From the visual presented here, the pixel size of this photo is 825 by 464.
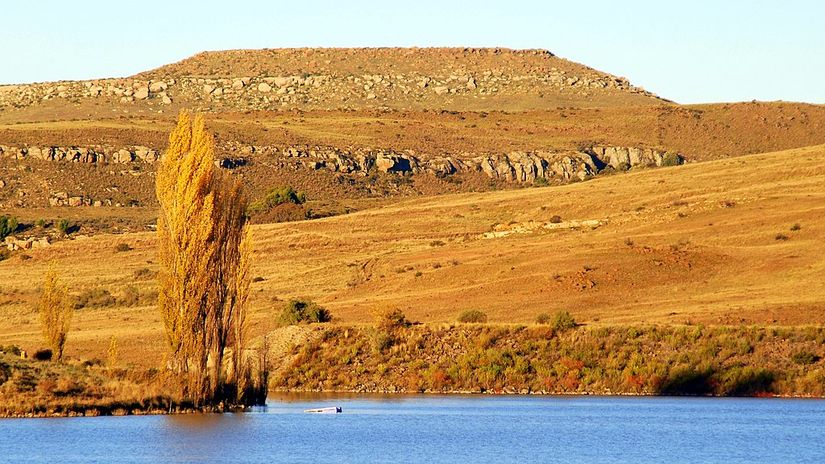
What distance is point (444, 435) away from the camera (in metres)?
37.5

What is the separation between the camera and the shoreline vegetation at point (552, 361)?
53.7 metres

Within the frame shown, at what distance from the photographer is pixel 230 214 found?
142 feet

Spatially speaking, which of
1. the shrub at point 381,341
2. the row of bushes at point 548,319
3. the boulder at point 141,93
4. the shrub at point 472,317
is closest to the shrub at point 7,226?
the row of bushes at point 548,319

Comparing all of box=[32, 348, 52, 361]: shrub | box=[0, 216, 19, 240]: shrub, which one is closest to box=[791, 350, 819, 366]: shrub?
box=[32, 348, 52, 361]: shrub

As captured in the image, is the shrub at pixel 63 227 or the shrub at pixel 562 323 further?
the shrub at pixel 63 227

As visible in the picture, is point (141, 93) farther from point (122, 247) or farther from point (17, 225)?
point (122, 247)

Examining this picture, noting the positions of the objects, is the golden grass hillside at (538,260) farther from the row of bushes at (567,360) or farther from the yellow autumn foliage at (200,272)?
the yellow autumn foliage at (200,272)

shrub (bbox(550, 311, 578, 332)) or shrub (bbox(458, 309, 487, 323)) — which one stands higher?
shrub (bbox(550, 311, 578, 332))

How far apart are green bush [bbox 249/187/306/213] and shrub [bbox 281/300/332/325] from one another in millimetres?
40706

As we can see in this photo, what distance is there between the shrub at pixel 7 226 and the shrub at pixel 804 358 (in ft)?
197

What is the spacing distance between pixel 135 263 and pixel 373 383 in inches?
1369

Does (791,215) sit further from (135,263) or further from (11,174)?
(11,174)

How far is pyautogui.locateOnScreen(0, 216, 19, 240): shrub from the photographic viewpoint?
100188 millimetres

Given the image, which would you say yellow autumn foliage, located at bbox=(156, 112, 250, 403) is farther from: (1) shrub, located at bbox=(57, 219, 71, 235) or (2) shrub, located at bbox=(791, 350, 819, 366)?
(1) shrub, located at bbox=(57, 219, 71, 235)
